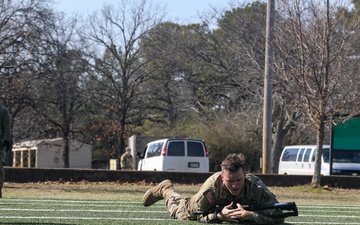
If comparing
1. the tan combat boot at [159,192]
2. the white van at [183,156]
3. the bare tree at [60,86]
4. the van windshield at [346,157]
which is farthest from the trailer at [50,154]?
the tan combat boot at [159,192]

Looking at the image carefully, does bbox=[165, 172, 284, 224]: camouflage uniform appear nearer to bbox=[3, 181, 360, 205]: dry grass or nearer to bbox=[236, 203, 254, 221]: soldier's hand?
bbox=[236, 203, 254, 221]: soldier's hand

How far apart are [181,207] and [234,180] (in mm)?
1487

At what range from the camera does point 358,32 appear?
2595 cm

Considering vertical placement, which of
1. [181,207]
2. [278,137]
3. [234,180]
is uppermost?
[278,137]

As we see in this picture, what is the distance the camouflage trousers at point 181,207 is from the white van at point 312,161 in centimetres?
1997

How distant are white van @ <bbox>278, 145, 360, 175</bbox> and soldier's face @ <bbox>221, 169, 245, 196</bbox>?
21272mm

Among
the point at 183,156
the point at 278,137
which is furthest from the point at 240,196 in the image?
the point at 278,137

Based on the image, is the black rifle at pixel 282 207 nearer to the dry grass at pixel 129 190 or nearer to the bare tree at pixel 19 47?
the dry grass at pixel 129 190

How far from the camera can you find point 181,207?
9.64m

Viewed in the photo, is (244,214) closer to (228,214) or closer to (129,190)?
(228,214)

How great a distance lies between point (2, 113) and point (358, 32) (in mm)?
17862

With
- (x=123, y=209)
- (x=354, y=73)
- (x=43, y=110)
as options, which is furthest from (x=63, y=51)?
(x=123, y=209)

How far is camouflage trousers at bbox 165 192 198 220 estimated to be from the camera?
931cm

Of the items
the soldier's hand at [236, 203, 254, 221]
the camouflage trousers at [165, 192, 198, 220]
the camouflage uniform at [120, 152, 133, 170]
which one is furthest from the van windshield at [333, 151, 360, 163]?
the soldier's hand at [236, 203, 254, 221]
